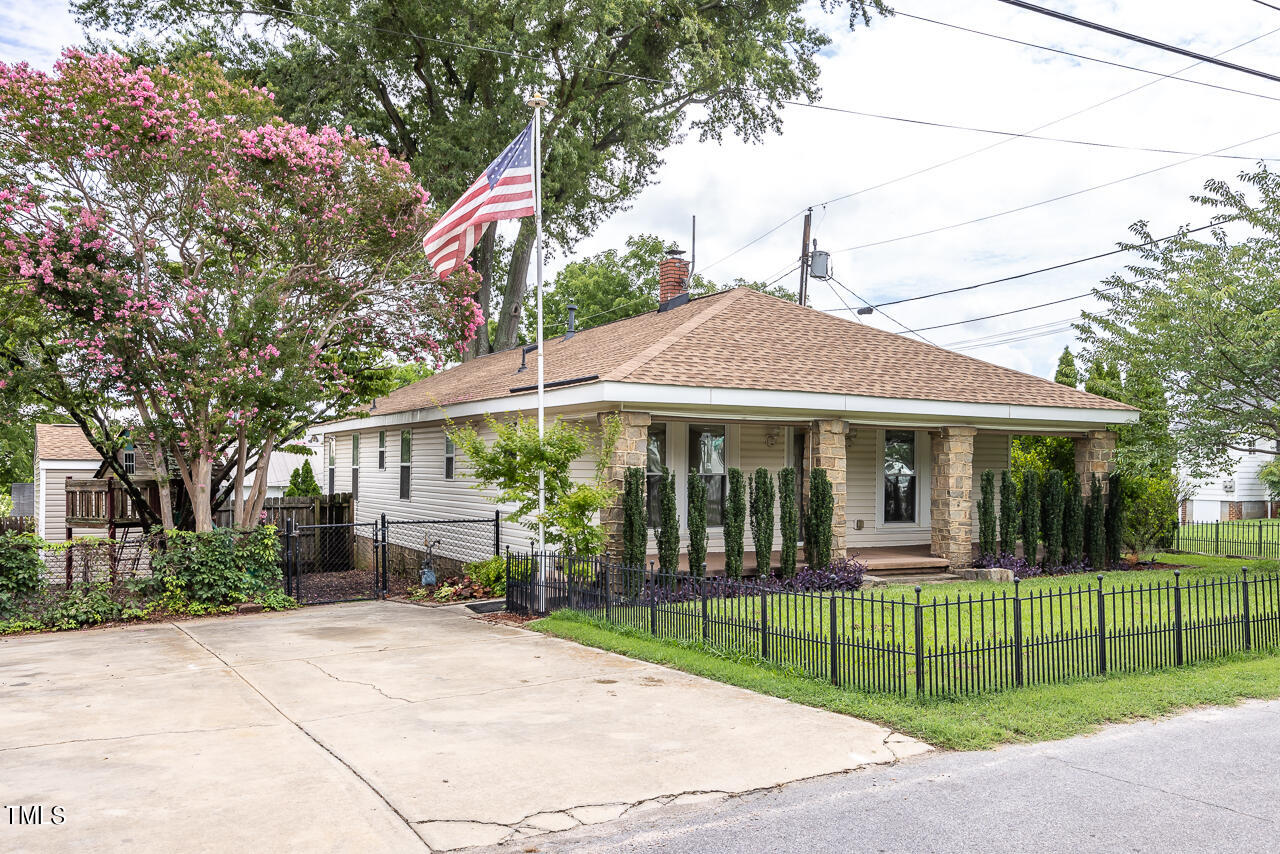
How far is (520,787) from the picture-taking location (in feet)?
19.6

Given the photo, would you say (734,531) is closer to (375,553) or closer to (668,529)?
(668,529)

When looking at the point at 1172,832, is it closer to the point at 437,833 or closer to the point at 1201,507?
the point at 437,833

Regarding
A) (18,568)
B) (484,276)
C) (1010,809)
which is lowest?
(1010,809)

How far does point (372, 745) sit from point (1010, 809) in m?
4.36

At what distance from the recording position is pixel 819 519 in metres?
15.1

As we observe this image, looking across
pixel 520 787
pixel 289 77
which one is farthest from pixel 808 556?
pixel 289 77

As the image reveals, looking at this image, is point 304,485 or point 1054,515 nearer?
point 1054,515

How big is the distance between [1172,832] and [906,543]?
45.7 feet

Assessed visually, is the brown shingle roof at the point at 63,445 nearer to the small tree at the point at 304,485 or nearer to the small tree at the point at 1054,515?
the small tree at the point at 304,485

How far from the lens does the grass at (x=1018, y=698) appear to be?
7.15m

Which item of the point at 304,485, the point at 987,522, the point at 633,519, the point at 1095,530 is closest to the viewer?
the point at 633,519

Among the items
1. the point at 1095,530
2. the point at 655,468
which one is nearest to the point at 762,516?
the point at 655,468

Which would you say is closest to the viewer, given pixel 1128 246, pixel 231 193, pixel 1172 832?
pixel 1172 832

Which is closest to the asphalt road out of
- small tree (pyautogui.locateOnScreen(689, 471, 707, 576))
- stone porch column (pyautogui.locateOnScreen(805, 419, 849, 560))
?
small tree (pyautogui.locateOnScreen(689, 471, 707, 576))
